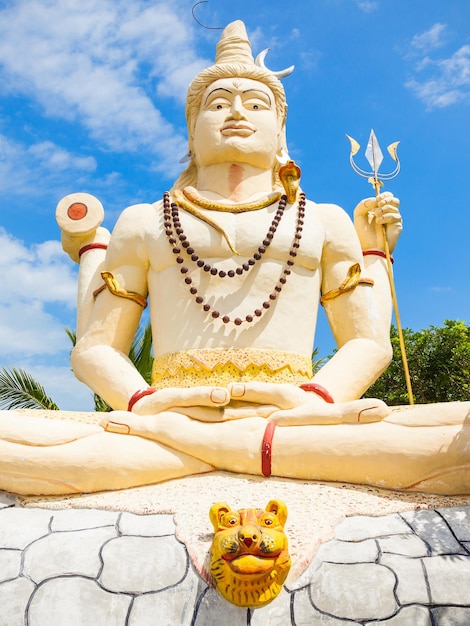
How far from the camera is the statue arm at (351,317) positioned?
4211 millimetres

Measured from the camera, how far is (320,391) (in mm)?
3963

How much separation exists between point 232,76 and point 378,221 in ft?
5.10

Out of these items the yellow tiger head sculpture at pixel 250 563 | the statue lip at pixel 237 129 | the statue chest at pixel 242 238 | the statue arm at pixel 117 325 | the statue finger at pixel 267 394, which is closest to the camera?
the yellow tiger head sculpture at pixel 250 563

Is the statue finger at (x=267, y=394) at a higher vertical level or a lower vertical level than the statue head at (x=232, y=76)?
lower

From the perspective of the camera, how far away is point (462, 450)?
3211 millimetres

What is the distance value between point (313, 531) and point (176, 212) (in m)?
2.47

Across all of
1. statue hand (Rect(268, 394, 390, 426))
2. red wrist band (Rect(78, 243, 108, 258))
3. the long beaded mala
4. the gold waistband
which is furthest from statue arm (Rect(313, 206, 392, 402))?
red wrist band (Rect(78, 243, 108, 258))

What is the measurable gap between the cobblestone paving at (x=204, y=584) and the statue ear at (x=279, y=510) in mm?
206

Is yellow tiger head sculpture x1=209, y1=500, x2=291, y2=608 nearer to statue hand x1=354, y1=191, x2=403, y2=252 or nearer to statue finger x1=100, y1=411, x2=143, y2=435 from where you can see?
statue finger x1=100, y1=411, x2=143, y2=435

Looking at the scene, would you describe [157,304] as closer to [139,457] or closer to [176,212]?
[176,212]

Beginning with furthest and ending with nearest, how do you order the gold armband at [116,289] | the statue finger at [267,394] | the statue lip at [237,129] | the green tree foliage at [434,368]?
the green tree foliage at [434,368]
the statue lip at [237,129]
the gold armband at [116,289]
the statue finger at [267,394]

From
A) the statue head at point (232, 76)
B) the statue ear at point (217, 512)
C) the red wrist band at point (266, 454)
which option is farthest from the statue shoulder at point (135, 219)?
the statue ear at point (217, 512)

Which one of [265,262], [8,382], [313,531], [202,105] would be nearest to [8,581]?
[313,531]

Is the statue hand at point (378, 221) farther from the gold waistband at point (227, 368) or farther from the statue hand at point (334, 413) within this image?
the statue hand at point (334, 413)
